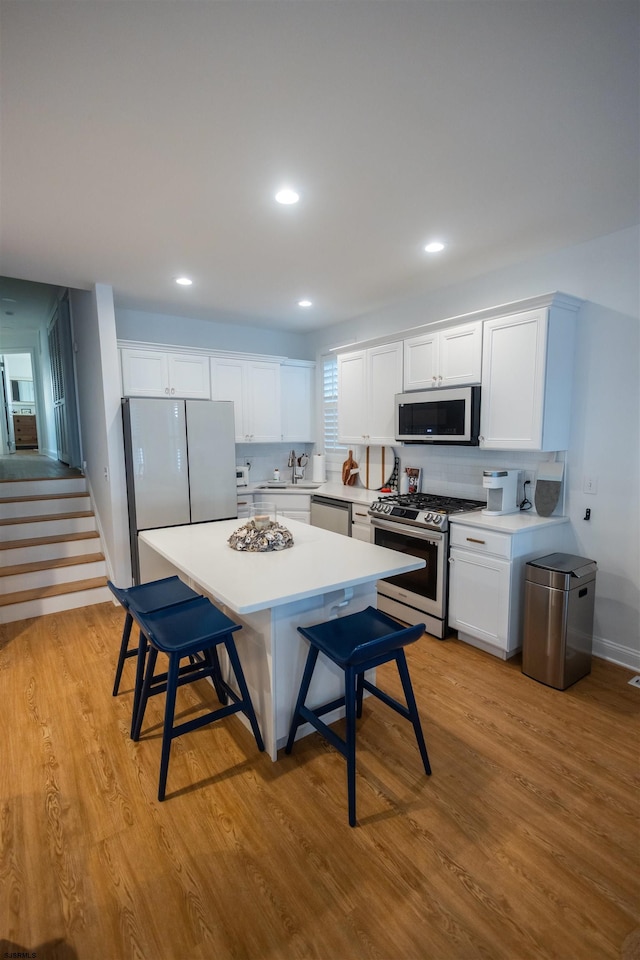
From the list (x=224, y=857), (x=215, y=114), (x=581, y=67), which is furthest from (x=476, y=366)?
(x=224, y=857)

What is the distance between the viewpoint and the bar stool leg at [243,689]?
2.01 meters

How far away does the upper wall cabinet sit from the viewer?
3.28 m

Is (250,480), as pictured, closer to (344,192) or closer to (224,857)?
(344,192)

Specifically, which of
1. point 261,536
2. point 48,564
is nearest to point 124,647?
point 261,536

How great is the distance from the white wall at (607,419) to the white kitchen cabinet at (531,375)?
12 cm

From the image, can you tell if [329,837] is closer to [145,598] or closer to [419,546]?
[145,598]

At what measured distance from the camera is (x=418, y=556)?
338 cm

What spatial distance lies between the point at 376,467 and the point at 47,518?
11.1ft

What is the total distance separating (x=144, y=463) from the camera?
12.4ft

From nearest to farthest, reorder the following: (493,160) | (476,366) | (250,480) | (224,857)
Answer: (224,857) < (493,160) < (476,366) < (250,480)

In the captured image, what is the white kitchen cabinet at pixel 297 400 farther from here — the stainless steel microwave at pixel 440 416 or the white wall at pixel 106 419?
the white wall at pixel 106 419

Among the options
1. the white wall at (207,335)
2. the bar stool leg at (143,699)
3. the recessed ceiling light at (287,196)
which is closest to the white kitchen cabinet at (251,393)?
the white wall at (207,335)

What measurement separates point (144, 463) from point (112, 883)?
9.35 feet

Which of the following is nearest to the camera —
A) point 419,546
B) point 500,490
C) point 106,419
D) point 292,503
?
point 500,490
